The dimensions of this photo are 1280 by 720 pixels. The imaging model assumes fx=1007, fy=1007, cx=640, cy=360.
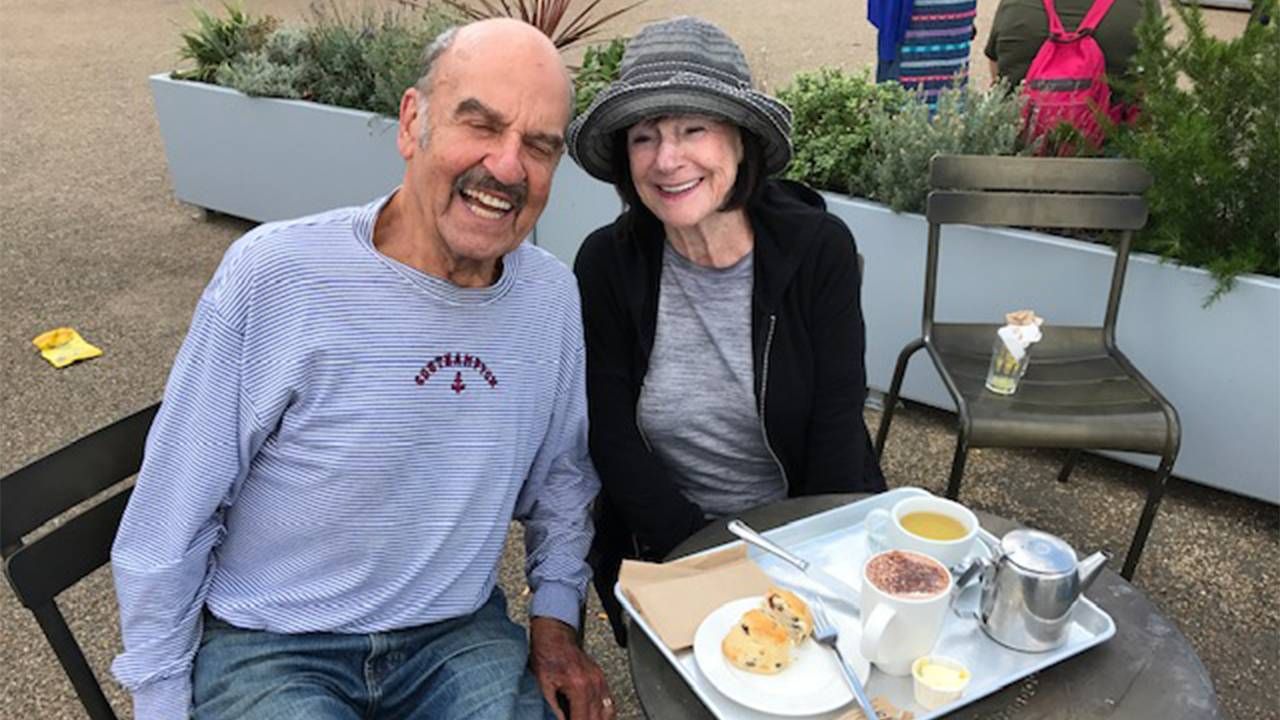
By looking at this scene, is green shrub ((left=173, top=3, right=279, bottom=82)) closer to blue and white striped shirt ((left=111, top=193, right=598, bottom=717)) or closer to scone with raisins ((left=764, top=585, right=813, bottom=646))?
blue and white striped shirt ((left=111, top=193, right=598, bottom=717))

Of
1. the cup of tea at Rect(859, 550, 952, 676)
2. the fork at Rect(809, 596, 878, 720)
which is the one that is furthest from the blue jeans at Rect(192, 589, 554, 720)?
the cup of tea at Rect(859, 550, 952, 676)

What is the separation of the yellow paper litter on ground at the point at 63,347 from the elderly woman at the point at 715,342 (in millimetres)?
2929

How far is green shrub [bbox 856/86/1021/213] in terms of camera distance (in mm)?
3461

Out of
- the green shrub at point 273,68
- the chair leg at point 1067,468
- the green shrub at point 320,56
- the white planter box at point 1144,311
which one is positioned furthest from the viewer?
the green shrub at point 273,68

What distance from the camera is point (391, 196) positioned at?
68.7 inches

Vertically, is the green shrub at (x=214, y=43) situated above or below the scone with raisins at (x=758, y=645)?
above

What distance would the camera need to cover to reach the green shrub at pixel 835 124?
3.75 m

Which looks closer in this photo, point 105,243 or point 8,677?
point 8,677

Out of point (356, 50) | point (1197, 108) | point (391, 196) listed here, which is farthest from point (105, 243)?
point (1197, 108)

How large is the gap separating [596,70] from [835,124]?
3.74 feet

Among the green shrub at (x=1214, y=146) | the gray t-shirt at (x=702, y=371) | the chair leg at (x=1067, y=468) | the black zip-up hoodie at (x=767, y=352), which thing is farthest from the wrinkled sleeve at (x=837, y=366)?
the chair leg at (x=1067, y=468)

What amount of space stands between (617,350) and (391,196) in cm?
55

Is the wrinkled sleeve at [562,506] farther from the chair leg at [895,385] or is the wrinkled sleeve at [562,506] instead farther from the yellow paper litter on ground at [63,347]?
the yellow paper litter on ground at [63,347]

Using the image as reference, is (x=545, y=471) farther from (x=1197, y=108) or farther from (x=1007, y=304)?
(x=1197, y=108)
